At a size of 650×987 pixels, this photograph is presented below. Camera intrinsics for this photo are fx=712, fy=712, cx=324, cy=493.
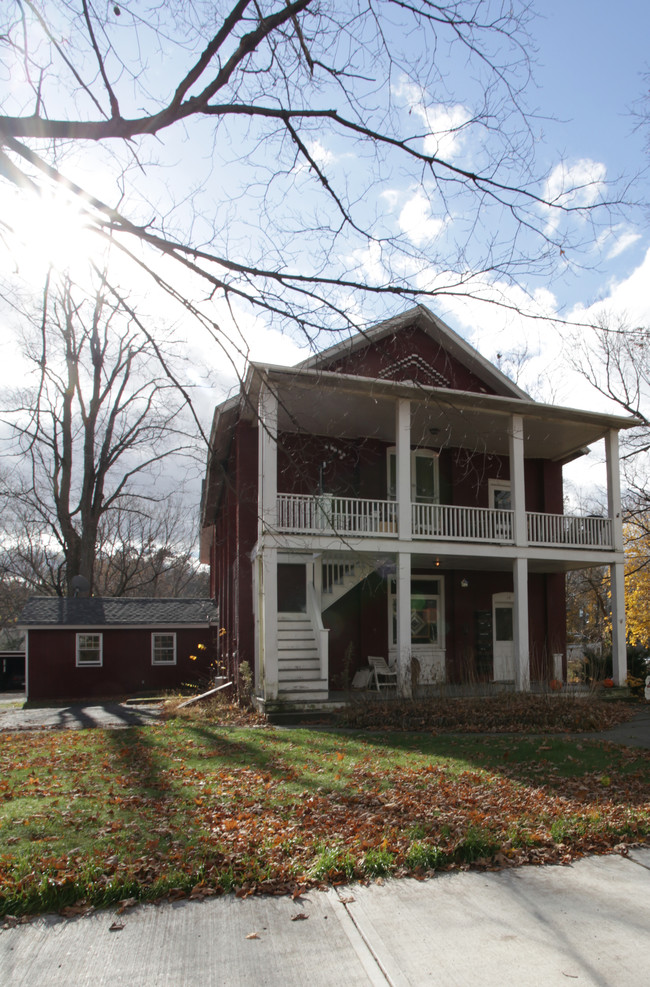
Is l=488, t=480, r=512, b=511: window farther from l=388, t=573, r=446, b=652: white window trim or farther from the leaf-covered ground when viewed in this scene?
the leaf-covered ground

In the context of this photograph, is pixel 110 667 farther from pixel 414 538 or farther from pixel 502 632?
pixel 414 538

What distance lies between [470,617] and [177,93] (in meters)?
16.4

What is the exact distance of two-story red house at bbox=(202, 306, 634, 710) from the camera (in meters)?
14.8

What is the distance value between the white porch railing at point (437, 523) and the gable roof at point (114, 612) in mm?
10185

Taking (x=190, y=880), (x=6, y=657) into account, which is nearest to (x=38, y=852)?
(x=190, y=880)

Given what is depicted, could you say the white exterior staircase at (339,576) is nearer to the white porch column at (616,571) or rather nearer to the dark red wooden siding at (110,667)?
the white porch column at (616,571)

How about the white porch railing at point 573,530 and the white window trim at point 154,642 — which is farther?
the white window trim at point 154,642

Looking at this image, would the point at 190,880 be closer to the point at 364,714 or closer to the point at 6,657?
the point at 364,714

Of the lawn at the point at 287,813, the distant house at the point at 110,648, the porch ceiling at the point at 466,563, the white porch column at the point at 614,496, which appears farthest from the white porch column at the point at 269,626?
the distant house at the point at 110,648

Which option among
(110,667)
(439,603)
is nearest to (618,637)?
(439,603)

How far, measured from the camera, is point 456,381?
60.1ft

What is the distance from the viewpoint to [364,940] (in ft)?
12.5

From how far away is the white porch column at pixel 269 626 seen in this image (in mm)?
13914

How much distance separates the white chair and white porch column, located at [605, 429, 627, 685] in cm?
557
